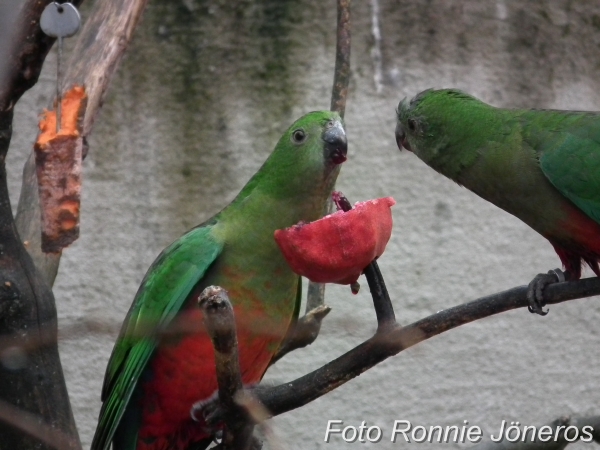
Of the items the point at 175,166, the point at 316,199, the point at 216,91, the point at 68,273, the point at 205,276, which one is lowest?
the point at 205,276

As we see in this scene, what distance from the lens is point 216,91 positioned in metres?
2.79

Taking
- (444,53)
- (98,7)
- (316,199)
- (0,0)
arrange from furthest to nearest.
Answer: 1. (444,53)
2. (98,7)
3. (316,199)
4. (0,0)

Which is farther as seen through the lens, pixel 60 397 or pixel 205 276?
pixel 205 276

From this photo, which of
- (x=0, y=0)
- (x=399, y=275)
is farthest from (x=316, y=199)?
(x=399, y=275)

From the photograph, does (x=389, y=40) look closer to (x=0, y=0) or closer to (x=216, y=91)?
(x=216, y=91)

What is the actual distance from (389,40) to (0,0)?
2.10m

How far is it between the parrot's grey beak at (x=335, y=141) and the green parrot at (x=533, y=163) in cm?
37

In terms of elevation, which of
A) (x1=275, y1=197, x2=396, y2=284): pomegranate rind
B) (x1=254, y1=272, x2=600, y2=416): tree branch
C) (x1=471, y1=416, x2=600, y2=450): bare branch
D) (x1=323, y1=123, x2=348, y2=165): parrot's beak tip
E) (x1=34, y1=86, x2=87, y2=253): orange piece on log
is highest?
(x1=323, y1=123, x2=348, y2=165): parrot's beak tip

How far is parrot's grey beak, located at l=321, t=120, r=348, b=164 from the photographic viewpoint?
164cm

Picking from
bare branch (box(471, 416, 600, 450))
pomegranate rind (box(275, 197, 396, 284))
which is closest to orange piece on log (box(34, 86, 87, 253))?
pomegranate rind (box(275, 197, 396, 284))

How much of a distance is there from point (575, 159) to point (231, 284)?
0.77 metres

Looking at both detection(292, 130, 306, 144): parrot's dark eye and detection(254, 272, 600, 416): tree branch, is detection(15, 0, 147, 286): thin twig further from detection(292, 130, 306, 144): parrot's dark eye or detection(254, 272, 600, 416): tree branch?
detection(254, 272, 600, 416): tree branch

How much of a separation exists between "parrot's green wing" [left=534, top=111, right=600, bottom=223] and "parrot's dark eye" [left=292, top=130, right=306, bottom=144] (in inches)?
20.5

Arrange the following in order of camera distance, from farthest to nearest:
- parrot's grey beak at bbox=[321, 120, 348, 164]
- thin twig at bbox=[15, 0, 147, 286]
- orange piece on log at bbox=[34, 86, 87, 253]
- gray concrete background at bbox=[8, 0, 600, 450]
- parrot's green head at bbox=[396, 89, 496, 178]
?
gray concrete background at bbox=[8, 0, 600, 450]
parrot's green head at bbox=[396, 89, 496, 178]
thin twig at bbox=[15, 0, 147, 286]
parrot's grey beak at bbox=[321, 120, 348, 164]
orange piece on log at bbox=[34, 86, 87, 253]
